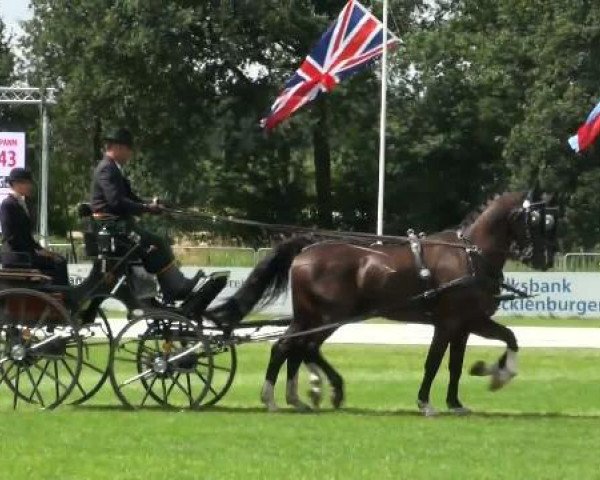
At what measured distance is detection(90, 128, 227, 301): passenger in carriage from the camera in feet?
44.4

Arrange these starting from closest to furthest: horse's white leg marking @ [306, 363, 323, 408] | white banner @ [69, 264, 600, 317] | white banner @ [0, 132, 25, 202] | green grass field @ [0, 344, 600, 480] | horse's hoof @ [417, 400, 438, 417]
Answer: green grass field @ [0, 344, 600, 480] < horse's hoof @ [417, 400, 438, 417] < horse's white leg marking @ [306, 363, 323, 408] < white banner @ [0, 132, 25, 202] < white banner @ [69, 264, 600, 317]

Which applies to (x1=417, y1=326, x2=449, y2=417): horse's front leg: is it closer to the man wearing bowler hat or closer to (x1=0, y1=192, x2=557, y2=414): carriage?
(x1=0, y1=192, x2=557, y2=414): carriage

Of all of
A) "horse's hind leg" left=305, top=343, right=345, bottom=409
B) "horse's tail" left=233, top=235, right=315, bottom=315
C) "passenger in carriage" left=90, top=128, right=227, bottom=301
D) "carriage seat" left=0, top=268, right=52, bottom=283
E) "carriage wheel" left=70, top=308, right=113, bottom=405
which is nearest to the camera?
"passenger in carriage" left=90, top=128, right=227, bottom=301

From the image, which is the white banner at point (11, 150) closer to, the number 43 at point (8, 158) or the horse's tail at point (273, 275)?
the number 43 at point (8, 158)

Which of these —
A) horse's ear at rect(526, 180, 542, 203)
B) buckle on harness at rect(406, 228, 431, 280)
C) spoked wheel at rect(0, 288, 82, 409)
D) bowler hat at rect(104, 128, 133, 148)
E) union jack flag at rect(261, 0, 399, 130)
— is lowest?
spoked wheel at rect(0, 288, 82, 409)

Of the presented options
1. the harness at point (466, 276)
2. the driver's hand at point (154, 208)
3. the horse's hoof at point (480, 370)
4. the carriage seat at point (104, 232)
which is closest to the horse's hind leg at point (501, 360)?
the horse's hoof at point (480, 370)

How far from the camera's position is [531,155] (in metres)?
47.7

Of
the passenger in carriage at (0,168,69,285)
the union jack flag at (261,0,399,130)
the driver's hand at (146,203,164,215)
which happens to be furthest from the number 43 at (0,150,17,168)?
the driver's hand at (146,203,164,215)

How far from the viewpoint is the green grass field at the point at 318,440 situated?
973 cm

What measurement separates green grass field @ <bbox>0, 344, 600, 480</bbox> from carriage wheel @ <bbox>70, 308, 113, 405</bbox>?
229 mm

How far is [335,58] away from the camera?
26.3 meters

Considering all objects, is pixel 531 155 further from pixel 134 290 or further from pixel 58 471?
pixel 58 471

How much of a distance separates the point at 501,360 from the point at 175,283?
294 centimetres

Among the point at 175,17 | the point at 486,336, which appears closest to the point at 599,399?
the point at 486,336
